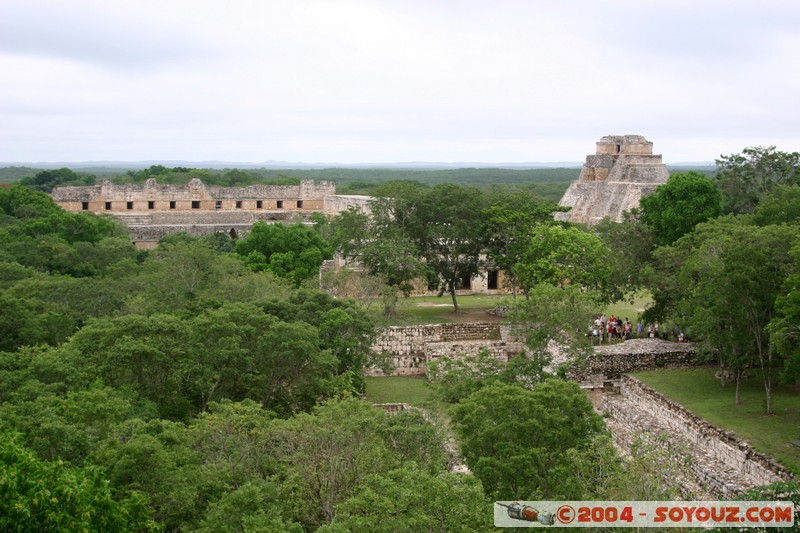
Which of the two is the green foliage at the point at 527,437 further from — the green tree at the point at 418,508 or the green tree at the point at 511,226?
the green tree at the point at 511,226

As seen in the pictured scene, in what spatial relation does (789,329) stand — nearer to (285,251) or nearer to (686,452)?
(686,452)

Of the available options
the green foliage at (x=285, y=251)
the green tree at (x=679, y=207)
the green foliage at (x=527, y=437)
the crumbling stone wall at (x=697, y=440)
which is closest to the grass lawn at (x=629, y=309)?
the green tree at (x=679, y=207)

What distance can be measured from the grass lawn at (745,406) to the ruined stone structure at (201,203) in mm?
25890

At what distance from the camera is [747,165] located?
1198 inches

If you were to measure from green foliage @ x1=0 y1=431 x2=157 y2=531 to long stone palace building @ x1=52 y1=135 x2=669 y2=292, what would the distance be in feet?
104

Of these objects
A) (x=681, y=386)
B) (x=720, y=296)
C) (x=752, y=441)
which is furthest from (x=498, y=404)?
(x=681, y=386)

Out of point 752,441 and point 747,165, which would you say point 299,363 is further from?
point 747,165

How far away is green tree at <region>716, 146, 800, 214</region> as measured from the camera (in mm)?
29891

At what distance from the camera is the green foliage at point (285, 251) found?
29.7m

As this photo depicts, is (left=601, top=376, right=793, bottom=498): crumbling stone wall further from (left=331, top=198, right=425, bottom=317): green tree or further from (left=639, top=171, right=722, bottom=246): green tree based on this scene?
(left=639, top=171, right=722, bottom=246): green tree

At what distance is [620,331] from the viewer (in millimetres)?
22859

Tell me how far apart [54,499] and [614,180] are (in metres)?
38.5

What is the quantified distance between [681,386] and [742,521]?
370 inches

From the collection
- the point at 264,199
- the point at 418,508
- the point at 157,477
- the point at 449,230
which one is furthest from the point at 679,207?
the point at 264,199
